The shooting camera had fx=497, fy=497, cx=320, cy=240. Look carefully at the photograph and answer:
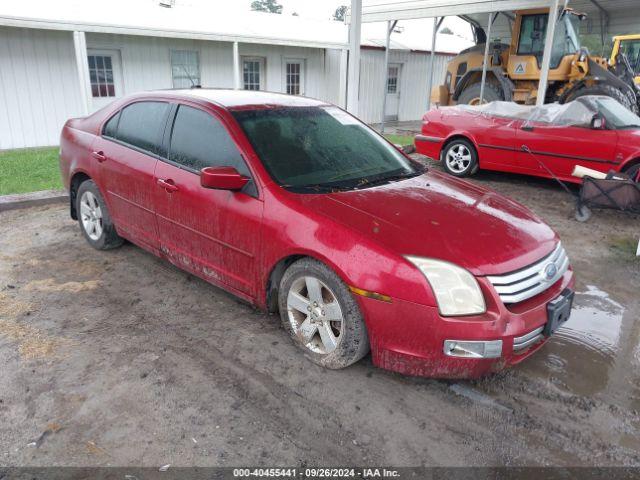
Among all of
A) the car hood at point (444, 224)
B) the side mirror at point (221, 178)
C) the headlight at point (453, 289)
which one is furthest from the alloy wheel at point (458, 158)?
the headlight at point (453, 289)

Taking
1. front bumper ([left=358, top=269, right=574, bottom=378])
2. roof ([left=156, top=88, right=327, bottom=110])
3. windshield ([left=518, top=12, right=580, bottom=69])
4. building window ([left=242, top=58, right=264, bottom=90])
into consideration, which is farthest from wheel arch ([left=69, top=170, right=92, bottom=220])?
windshield ([left=518, top=12, right=580, bottom=69])

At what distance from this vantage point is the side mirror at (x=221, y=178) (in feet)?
10.2

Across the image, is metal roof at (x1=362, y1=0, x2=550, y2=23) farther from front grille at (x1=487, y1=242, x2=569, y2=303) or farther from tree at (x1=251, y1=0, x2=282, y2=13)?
tree at (x1=251, y1=0, x2=282, y2=13)

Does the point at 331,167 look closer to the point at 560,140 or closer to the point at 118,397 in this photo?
the point at 118,397

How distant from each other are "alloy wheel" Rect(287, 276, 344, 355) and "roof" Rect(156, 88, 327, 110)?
1459mm

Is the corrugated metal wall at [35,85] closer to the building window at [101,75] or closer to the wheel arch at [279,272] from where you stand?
the building window at [101,75]

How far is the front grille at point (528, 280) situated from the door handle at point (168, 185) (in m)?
2.29

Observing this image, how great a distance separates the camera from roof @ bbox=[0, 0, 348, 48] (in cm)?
1012

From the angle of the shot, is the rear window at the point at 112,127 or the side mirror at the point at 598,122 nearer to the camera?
the rear window at the point at 112,127

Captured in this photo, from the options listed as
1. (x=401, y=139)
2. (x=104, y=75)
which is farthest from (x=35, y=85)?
(x=401, y=139)

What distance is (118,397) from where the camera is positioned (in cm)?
278

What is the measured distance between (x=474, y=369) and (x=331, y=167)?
1.64 m

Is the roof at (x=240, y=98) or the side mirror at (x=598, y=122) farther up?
the roof at (x=240, y=98)

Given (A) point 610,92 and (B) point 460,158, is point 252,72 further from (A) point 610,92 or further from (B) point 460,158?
(A) point 610,92
